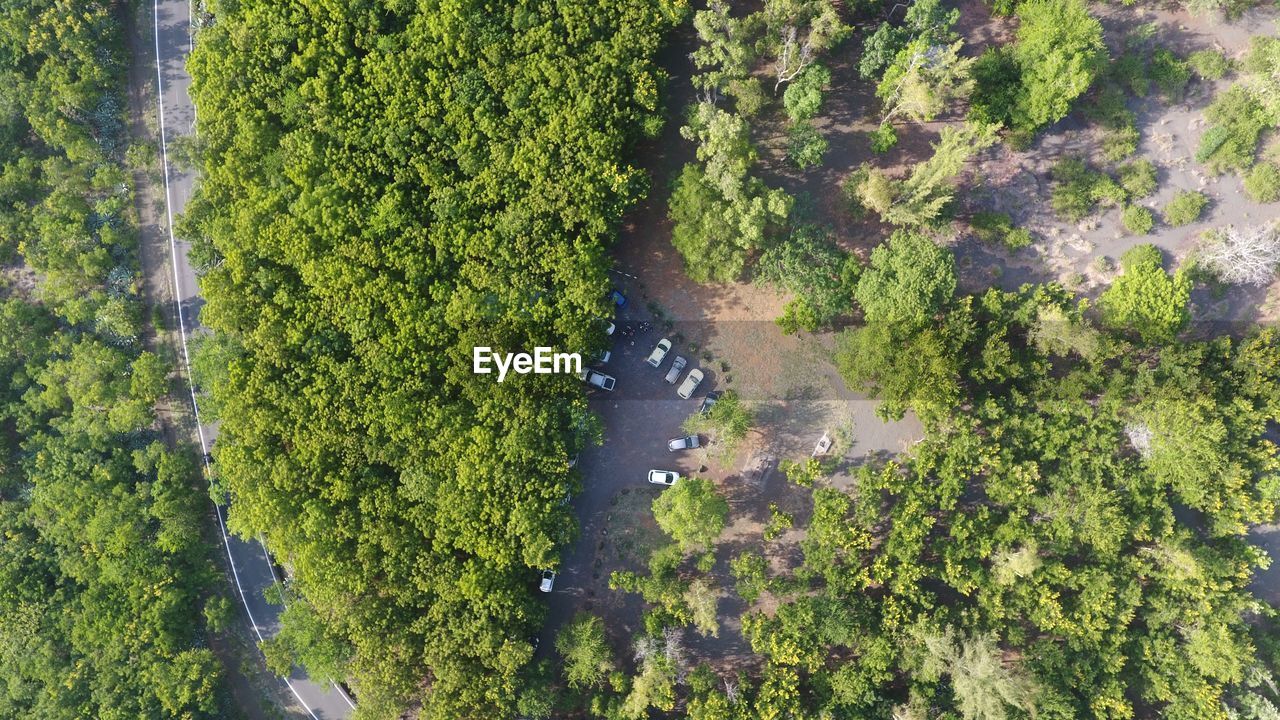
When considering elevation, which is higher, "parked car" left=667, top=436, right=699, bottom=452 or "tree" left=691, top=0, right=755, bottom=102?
"tree" left=691, top=0, right=755, bottom=102

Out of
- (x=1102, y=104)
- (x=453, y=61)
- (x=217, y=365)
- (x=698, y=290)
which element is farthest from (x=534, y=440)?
(x=1102, y=104)

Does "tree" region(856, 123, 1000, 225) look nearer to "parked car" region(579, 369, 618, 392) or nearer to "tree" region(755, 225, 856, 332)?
"tree" region(755, 225, 856, 332)

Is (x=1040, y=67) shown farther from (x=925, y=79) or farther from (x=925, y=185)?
(x=925, y=185)

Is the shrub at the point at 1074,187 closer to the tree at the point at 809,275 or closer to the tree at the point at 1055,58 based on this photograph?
the tree at the point at 1055,58

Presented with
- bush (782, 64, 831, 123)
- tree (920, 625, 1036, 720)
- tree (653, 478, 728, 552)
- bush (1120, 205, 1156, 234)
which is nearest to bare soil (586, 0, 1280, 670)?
bush (1120, 205, 1156, 234)

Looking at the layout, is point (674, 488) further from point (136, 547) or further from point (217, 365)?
point (136, 547)

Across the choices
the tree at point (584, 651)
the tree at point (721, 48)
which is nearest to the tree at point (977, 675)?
the tree at point (584, 651)
